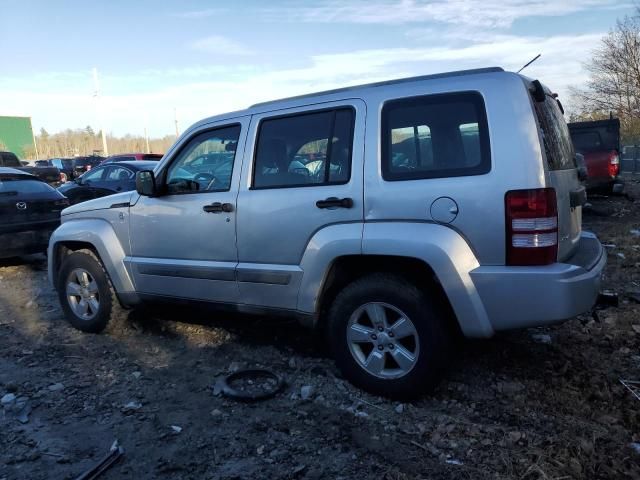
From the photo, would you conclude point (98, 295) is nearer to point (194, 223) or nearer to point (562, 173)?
point (194, 223)

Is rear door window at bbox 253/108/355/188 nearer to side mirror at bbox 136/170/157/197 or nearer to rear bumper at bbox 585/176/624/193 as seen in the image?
side mirror at bbox 136/170/157/197

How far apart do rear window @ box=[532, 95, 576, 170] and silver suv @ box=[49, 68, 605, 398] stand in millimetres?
20

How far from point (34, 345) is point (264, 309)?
8.04 ft

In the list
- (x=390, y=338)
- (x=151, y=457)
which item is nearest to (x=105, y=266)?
(x=151, y=457)

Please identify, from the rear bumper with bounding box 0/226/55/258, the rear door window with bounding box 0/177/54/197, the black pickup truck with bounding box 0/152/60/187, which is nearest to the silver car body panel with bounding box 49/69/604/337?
the rear bumper with bounding box 0/226/55/258

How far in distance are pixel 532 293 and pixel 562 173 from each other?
2.85 ft

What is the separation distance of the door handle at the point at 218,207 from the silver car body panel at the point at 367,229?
56 millimetres

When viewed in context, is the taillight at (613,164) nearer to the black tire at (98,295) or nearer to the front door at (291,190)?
the front door at (291,190)

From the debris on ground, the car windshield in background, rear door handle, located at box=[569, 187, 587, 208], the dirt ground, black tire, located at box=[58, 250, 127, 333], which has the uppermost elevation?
the car windshield in background

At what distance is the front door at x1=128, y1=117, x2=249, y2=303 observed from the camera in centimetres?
407

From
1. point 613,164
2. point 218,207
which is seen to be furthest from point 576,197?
point 613,164

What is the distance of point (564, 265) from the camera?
3.05 metres

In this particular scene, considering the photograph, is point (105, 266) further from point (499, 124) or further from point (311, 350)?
point (499, 124)

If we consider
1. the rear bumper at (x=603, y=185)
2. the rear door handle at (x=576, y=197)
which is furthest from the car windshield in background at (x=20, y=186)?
the rear bumper at (x=603, y=185)
